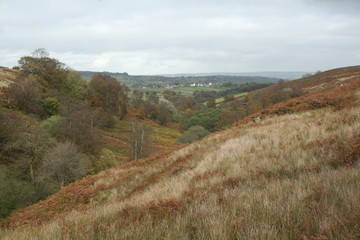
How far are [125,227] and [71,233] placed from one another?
895 mm

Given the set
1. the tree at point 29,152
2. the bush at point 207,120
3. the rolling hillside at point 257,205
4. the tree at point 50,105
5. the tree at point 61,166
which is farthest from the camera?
the bush at point 207,120

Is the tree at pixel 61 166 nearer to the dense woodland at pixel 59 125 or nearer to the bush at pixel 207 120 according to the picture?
the dense woodland at pixel 59 125

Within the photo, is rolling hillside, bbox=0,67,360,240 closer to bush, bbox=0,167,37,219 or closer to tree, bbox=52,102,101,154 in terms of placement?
bush, bbox=0,167,37,219

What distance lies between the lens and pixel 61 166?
22.4 metres

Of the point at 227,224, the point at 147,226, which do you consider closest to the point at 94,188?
the point at 147,226

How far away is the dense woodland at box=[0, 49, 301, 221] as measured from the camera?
72.5 feet

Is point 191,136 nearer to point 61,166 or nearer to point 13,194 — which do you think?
point 61,166

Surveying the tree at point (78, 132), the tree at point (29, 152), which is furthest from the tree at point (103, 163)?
the tree at point (29, 152)

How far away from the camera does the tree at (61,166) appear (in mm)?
21859

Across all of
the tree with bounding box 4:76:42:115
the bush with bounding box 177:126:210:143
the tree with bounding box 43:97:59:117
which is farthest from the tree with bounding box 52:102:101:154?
the bush with bounding box 177:126:210:143

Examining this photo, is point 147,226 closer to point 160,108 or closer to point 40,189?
point 40,189

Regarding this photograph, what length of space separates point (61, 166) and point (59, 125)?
14.1 meters

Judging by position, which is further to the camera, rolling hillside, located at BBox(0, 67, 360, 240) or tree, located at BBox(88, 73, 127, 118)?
tree, located at BBox(88, 73, 127, 118)

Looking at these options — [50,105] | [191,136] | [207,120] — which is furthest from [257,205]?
[207,120]
